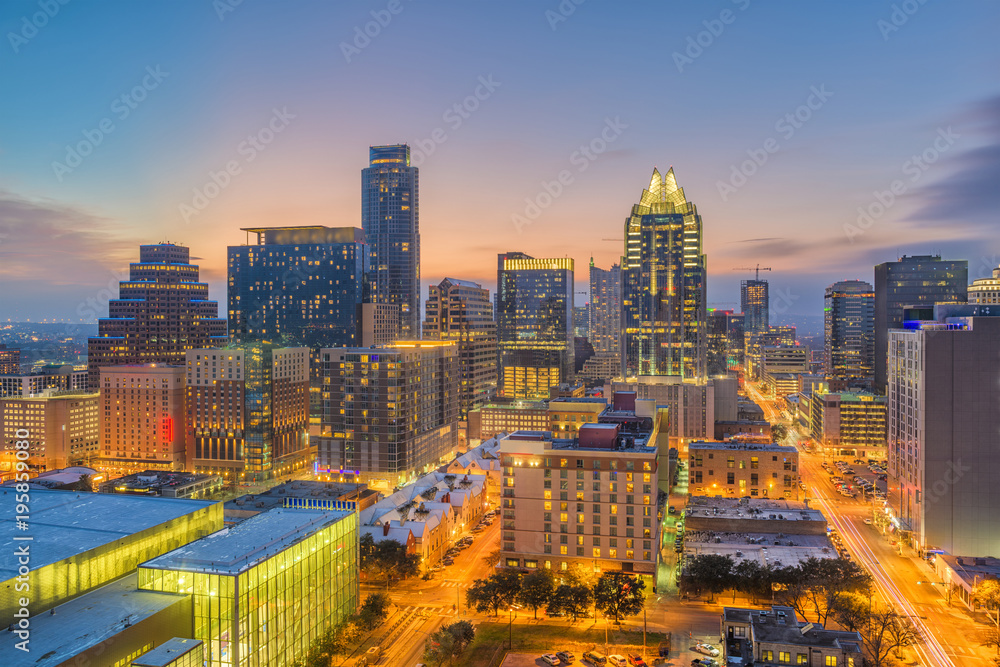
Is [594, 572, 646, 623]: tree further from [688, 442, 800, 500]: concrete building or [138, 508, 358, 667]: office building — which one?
[688, 442, 800, 500]: concrete building

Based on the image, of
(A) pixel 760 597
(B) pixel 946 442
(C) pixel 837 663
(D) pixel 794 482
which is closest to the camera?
(C) pixel 837 663

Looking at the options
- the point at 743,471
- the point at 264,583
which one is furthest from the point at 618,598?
the point at 743,471

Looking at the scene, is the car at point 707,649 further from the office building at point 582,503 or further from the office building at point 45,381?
the office building at point 45,381

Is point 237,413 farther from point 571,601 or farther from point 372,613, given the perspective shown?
point 571,601

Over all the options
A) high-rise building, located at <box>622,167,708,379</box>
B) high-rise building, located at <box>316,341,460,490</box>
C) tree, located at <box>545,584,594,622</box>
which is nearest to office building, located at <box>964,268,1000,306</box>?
high-rise building, located at <box>622,167,708,379</box>

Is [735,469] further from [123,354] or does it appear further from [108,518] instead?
[123,354]

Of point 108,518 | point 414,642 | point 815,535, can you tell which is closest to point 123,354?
point 108,518
